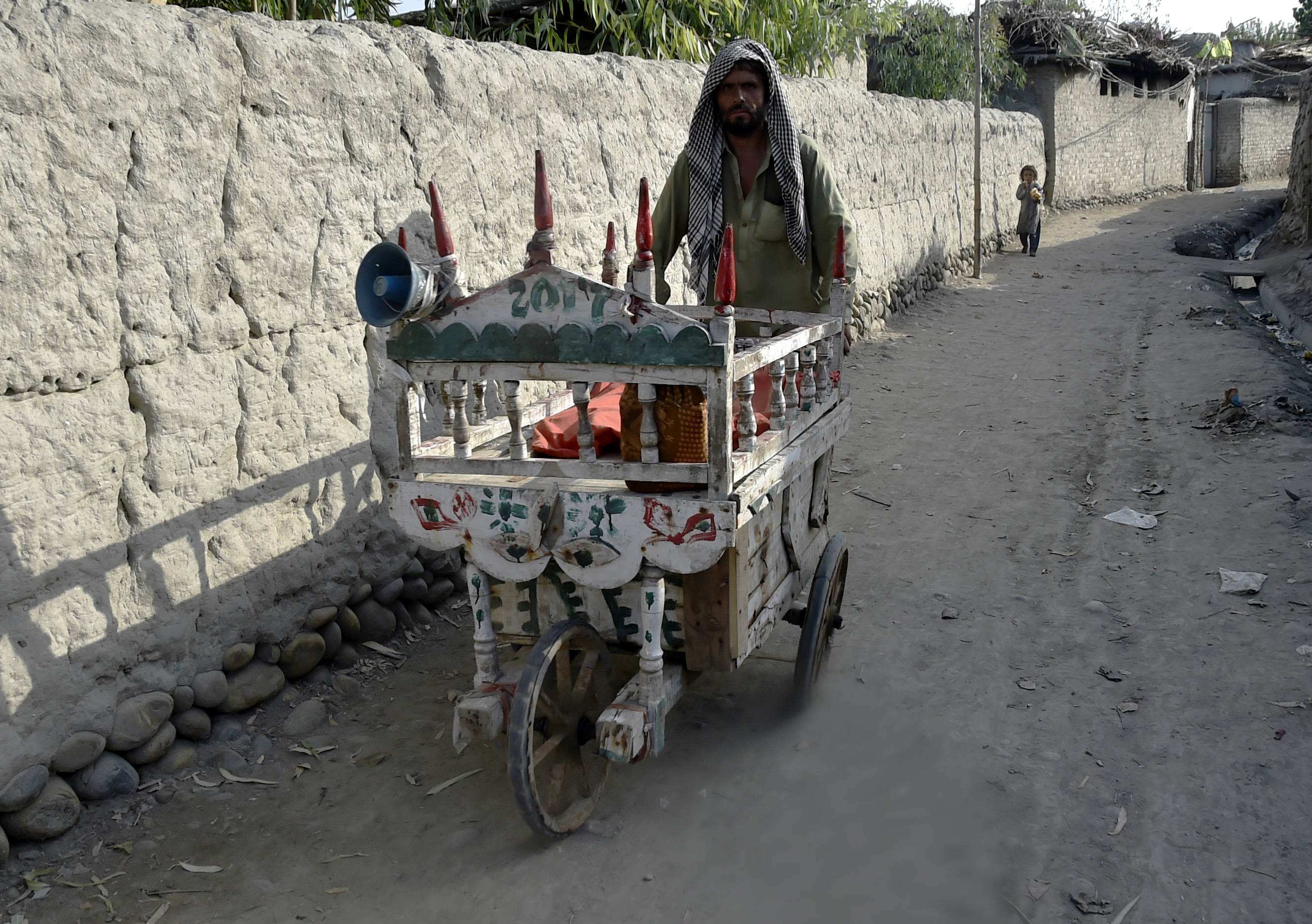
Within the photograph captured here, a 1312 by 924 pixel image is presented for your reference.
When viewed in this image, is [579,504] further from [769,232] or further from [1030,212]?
[1030,212]

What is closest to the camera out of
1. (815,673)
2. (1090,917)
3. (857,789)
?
(1090,917)

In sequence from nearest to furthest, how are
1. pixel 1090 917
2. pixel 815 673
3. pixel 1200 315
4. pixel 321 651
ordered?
pixel 1090 917 < pixel 815 673 < pixel 321 651 < pixel 1200 315

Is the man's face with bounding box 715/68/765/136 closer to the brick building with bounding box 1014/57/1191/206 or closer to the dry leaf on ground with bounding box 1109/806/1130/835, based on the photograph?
the dry leaf on ground with bounding box 1109/806/1130/835

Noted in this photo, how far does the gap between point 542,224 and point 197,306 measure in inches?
53.2

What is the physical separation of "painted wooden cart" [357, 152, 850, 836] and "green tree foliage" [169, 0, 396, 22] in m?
3.13

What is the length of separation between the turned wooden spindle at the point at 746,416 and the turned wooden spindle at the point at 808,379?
1.97 ft

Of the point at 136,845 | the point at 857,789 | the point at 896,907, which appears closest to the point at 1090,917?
the point at 896,907

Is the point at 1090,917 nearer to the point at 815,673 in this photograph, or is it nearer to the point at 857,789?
the point at 857,789

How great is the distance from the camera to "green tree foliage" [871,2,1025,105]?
16.5 metres

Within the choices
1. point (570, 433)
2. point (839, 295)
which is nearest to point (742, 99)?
point (839, 295)

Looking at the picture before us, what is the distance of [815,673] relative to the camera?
3.30 meters

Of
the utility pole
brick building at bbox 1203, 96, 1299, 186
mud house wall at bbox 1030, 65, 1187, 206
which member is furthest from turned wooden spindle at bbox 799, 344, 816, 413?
brick building at bbox 1203, 96, 1299, 186

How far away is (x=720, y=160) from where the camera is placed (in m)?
3.90

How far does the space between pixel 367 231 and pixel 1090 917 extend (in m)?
3.19
